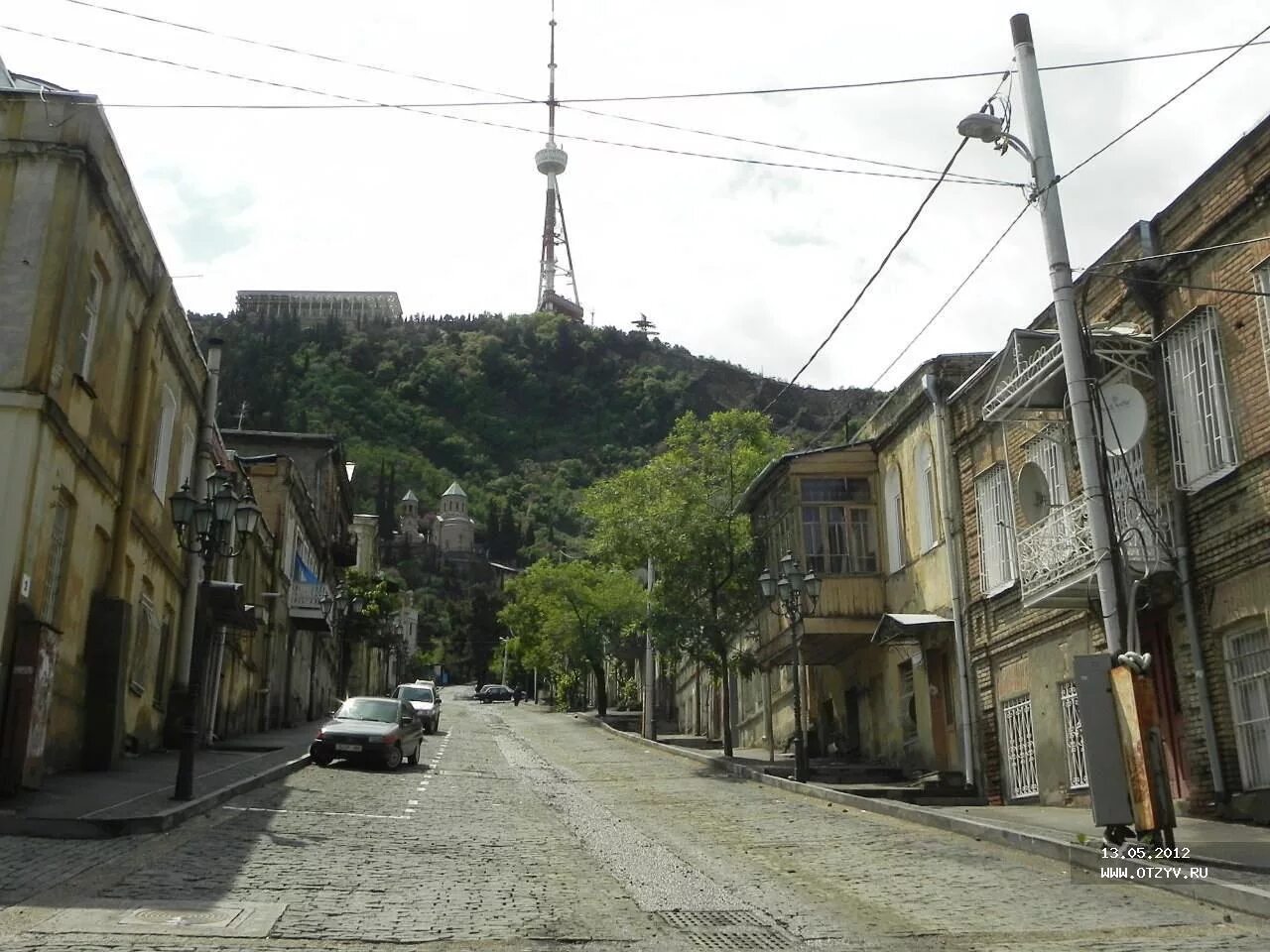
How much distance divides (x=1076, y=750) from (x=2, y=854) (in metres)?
13.9

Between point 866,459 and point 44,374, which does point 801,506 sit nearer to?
point 866,459

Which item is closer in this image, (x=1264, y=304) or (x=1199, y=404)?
(x=1264, y=304)

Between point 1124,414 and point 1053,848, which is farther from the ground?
point 1124,414

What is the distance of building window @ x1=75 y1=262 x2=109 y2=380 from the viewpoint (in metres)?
17.2

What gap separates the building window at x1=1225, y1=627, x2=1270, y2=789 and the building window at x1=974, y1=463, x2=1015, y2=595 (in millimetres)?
5784

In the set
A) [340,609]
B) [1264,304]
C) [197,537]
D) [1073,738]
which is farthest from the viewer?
[340,609]

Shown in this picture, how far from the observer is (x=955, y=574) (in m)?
22.2

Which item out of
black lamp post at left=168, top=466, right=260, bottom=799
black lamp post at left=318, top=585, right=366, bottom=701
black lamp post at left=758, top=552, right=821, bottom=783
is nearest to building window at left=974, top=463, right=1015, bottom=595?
black lamp post at left=758, top=552, right=821, bottom=783

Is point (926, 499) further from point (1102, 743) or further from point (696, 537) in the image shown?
point (1102, 743)

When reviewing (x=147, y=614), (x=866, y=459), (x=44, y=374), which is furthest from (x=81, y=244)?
(x=866, y=459)

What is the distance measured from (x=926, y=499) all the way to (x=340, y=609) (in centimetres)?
2768

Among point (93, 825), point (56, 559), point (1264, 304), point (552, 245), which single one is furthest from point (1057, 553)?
point (552, 245)

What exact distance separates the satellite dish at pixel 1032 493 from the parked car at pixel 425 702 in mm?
20923

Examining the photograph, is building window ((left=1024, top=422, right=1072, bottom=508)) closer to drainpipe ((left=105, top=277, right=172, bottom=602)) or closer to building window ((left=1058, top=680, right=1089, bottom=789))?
building window ((left=1058, top=680, right=1089, bottom=789))
